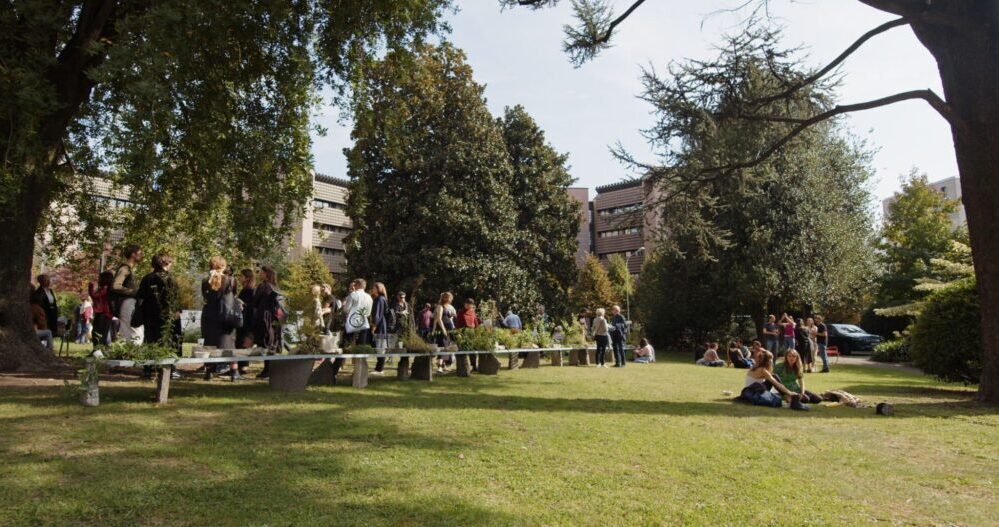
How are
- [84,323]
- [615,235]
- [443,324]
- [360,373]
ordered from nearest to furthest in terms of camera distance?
[360,373]
[443,324]
[84,323]
[615,235]

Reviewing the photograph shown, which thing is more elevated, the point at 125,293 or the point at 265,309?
the point at 125,293

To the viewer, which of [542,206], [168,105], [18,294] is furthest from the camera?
[542,206]

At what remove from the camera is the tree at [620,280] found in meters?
55.8

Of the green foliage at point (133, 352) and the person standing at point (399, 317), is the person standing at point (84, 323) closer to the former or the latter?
the person standing at point (399, 317)

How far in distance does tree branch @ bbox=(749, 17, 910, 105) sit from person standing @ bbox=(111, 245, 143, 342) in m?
11.3

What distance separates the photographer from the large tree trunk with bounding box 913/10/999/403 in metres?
10.2

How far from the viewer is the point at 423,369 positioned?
12484 millimetres

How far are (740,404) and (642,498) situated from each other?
649cm

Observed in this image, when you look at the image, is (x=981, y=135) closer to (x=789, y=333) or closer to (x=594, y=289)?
(x=789, y=333)

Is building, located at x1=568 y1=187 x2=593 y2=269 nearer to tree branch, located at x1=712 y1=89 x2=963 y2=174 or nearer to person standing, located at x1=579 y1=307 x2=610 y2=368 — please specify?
person standing, located at x1=579 y1=307 x2=610 y2=368

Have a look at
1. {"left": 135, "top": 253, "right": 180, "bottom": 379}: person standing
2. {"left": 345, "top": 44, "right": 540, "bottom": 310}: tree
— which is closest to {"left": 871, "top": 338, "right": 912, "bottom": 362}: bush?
{"left": 345, "top": 44, "right": 540, "bottom": 310}: tree

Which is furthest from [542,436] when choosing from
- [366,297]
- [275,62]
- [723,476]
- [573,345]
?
[573,345]

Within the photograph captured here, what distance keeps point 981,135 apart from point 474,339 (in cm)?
999

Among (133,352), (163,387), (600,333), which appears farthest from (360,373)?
(600,333)
